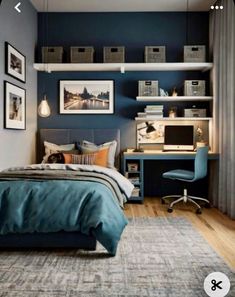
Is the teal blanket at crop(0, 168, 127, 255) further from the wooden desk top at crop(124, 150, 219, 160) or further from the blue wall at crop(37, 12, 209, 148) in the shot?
the blue wall at crop(37, 12, 209, 148)

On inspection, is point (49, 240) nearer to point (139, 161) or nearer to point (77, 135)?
point (139, 161)

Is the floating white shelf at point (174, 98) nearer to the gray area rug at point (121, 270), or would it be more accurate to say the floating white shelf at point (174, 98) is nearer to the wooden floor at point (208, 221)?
the wooden floor at point (208, 221)

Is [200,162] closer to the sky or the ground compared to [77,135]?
closer to the ground

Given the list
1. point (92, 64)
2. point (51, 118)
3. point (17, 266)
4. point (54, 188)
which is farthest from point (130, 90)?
point (17, 266)

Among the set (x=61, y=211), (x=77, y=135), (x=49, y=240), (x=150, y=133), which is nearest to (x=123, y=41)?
(x=150, y=133)

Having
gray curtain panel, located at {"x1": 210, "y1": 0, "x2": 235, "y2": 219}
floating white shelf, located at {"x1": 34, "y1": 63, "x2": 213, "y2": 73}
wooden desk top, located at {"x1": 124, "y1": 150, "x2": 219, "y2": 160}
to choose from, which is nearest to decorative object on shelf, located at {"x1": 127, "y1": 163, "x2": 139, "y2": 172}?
wooden desk top, located at {"x1": 124, "y1": 150, "x2": 219, "y2": 160}

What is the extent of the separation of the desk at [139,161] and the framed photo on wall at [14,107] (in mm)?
1509

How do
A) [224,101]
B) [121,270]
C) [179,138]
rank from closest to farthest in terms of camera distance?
[121,270] < [224,101] < [179,138]

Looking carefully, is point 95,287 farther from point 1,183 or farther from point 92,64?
point 92,64

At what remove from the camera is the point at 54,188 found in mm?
2953

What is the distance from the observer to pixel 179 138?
5223 millimetres

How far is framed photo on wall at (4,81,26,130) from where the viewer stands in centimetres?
405

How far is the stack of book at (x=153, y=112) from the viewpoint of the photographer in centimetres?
517

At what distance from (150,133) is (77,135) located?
3.74 ft
